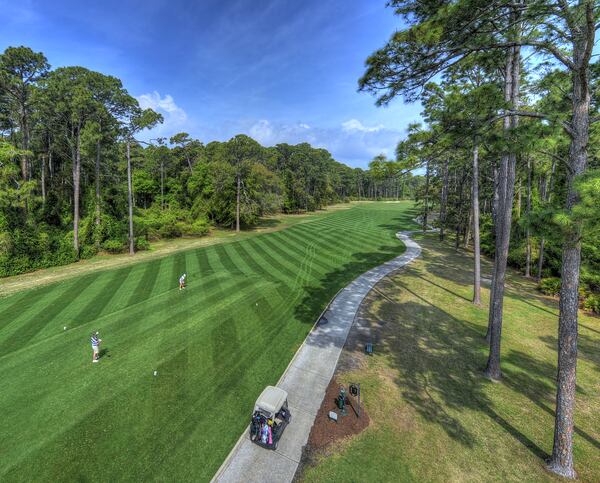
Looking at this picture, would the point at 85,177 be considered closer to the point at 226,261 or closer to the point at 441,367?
the point at 226,261

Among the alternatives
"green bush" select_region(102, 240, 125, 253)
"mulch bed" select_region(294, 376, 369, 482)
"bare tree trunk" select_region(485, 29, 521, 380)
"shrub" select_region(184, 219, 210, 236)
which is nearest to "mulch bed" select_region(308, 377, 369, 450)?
"mulch bed" select_region(294, 376, 369, 482)

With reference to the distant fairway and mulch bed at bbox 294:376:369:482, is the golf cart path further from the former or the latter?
the distant fairway

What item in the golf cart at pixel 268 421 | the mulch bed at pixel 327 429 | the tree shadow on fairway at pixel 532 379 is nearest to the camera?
the mulch bed at pixel 327 429

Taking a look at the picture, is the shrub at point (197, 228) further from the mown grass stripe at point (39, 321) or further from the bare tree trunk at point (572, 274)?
the bare tree trunk at point (572, 274)

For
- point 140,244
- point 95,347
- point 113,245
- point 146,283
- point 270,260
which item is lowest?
point 95,347

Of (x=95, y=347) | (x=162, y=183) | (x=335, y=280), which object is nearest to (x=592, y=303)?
(x=335, y=280)

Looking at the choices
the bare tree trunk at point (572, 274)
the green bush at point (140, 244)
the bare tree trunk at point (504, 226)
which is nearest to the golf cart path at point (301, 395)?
the bare tree trunk at point (504, 226)
